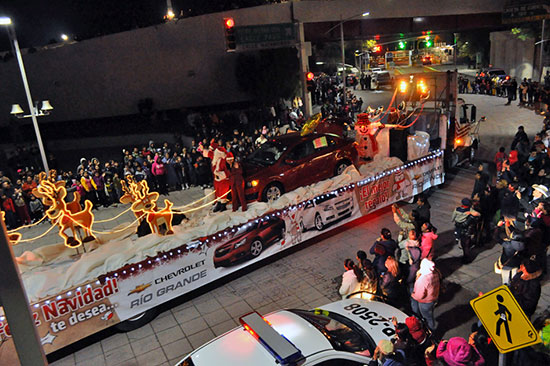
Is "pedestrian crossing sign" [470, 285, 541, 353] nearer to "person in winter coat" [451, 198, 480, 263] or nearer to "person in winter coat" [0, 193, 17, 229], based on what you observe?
"person in winter coat" [451, 198, 480, 263]

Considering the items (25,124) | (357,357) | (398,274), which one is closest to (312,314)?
(357,357)

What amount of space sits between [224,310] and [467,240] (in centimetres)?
530

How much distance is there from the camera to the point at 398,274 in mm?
7781

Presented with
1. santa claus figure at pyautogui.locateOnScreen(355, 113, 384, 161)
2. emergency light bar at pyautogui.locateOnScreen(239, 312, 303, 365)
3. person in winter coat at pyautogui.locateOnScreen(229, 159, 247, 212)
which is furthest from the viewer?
santa claus figure at pyautogui.locateOnScreen(355, 113, 384, 161)

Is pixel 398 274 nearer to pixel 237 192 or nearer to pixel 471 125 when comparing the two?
pixel 237 192

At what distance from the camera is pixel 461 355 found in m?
5.21

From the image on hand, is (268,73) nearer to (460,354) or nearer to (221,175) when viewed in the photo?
(221,175)

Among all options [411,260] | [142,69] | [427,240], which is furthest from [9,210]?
[142,69]

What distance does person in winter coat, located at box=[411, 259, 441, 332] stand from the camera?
6996mm

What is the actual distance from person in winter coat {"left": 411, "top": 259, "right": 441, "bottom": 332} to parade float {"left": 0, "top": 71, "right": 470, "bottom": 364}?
3762mm

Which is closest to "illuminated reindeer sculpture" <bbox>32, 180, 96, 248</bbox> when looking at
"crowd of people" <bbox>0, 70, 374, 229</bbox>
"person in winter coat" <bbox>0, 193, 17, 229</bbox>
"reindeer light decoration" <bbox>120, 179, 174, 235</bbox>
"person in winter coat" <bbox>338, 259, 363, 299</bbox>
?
"reindeer light decoration" <bbox>120, 179, 174, 235</bbox>

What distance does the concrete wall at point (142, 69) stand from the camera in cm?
2681

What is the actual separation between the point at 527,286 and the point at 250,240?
5.23 meters

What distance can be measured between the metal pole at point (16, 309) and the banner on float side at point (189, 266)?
12.7 feet
